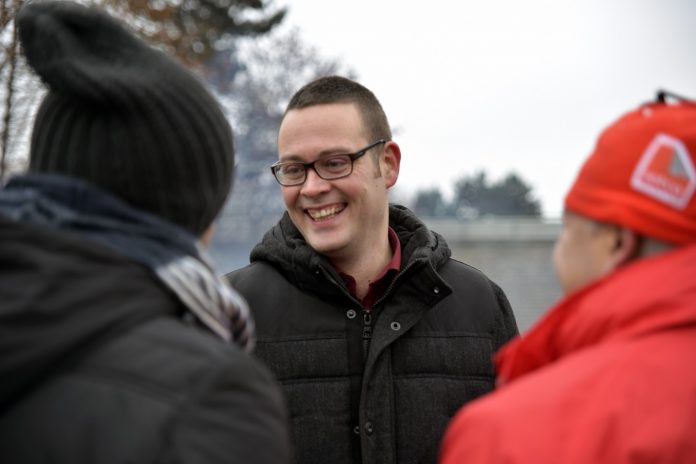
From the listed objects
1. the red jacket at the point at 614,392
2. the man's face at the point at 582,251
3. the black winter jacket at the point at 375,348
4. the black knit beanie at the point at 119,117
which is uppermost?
the black knit beanie at the point at 119,117

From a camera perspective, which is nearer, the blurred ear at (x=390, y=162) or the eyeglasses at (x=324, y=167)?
the eyeglasses at (x=324, y=167)

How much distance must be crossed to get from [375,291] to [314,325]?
0.29 m

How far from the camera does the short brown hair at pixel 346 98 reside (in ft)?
11.3

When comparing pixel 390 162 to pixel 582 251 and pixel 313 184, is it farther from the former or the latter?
pixel 582 251

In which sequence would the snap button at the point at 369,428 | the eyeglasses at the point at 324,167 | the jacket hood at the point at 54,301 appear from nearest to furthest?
the jacket hood at the point at 54,301
the snap button at the point at 369,428
the eyeglasses at the point at 324,167

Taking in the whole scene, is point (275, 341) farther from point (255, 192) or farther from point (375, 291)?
point (255, 192)

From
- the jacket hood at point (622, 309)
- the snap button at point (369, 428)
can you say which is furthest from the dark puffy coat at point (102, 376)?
the snap button at point (369, 428)

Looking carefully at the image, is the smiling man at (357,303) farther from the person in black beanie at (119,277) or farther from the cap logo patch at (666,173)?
the cap logo patch at (666,173)

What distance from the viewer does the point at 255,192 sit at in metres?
31.7

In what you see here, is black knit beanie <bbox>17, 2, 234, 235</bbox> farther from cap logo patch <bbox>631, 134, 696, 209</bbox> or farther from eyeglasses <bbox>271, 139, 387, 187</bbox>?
eyeglasses <bbox>271, 139, 387, 187</bbox>

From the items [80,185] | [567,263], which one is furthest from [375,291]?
[80,185]

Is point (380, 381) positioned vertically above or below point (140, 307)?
below

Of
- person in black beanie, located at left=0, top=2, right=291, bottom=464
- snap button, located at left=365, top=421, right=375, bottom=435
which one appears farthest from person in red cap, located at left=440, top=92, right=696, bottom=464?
snap button, located at left=365, top=421, right=375, bottom=435

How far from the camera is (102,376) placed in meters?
1.37
